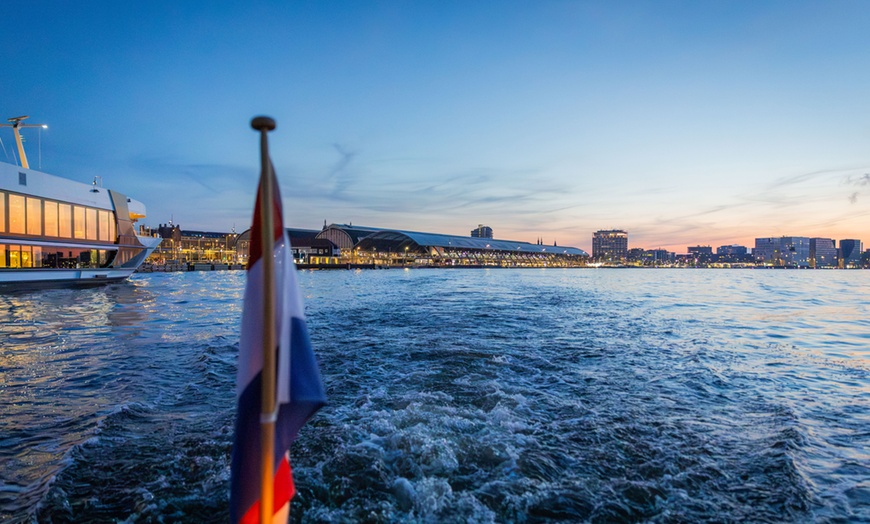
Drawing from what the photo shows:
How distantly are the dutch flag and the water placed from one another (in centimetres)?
268

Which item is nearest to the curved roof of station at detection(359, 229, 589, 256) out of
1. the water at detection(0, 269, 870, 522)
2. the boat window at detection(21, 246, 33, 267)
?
the boat window at detection(21, 246, 33, 267)

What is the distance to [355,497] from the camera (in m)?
4.61

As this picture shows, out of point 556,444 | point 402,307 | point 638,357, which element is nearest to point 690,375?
point 638,357

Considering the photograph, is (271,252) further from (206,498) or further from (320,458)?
(320,458)

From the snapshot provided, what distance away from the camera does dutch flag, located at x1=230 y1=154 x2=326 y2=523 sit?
1973mm

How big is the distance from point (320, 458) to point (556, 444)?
340 cm

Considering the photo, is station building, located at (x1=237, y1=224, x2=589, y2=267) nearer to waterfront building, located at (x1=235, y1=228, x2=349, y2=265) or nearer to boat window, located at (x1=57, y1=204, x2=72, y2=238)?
waterfront building, located at (x1=235, y1=228, x2=349, y2=265)

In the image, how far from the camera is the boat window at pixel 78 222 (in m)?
34.2

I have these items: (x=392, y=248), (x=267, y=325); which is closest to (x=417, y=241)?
(x=392, y=248)

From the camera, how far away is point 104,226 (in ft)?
123

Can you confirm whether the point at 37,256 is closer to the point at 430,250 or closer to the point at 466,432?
the point at 466,432

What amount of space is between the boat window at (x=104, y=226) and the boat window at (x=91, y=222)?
2.30 feet

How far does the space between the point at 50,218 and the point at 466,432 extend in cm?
4086

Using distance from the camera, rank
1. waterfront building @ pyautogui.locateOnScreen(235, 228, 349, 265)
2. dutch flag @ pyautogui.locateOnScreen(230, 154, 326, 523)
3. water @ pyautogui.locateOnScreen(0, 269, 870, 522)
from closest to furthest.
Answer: dutch flag @ pyautogui.locateOnScreen(230, 154, 326, 523) → water @ pyautogui.locateOnScreen(0, 269, 870, 522) → waterfront building @ pyautogui.locateOnScreen(235, 228, 349, 265)
